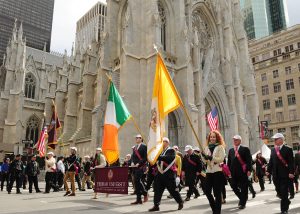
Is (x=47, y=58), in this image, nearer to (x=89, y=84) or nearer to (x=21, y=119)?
(x=21, y=119)

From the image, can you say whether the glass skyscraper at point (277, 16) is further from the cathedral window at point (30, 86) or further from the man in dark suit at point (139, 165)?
the man in dark suit at point (139, 165)

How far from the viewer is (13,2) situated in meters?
69.3

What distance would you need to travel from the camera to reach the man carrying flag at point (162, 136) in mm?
6809

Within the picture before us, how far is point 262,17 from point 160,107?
234ft

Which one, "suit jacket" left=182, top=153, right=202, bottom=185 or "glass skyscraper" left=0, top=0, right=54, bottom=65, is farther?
"glass skyscraper" left=0, top=0, right=54, bottom=65

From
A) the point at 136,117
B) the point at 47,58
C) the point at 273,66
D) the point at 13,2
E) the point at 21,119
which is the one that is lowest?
the point at 136,117

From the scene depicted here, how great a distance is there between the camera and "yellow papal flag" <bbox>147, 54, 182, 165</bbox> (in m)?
7.47

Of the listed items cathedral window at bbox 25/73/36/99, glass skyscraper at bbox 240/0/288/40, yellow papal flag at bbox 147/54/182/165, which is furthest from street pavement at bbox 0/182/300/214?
glass skyscraper at bbox 240/0/288/40

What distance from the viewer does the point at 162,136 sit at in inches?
304

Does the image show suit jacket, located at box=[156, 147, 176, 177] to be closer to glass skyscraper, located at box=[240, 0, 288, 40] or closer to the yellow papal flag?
the yellow papal flag

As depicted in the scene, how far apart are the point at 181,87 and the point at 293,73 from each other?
29.3 m

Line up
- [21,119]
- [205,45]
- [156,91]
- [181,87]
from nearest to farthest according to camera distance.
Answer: [156,91], [181,87], [205,45], [21,119]

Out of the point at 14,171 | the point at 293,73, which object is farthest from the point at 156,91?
the point at 293,73

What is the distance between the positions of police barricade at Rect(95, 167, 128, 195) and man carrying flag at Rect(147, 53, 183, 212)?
1637 mm
